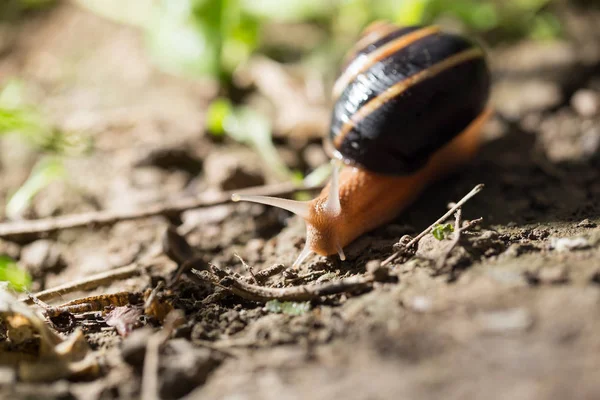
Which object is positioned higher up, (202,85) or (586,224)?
(202,85)

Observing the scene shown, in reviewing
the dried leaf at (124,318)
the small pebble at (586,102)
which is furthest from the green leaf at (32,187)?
the small pebble at (586,102)

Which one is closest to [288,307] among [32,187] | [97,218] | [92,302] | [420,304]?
[420,304]

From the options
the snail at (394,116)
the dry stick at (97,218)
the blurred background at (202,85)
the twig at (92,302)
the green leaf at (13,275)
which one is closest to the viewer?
the twig at (92,302)

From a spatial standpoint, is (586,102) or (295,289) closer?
(295,289)

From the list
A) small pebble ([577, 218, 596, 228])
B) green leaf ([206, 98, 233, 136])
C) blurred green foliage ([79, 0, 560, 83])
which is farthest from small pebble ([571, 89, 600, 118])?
green leaf ([206, 98, 233, 136])

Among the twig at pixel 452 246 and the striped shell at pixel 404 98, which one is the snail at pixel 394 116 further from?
the twig at pixel 452 246

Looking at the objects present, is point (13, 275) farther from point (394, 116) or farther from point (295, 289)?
point (394, 116)
